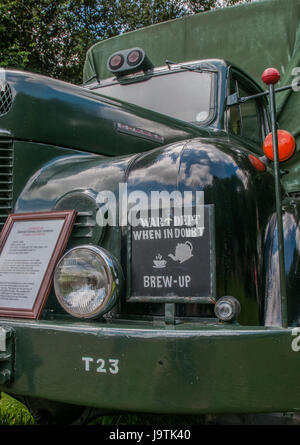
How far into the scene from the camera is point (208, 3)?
1412 centimetres

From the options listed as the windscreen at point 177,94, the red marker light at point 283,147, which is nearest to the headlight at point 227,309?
the red marker light at point 283,147

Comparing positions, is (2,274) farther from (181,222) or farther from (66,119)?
(66,119)

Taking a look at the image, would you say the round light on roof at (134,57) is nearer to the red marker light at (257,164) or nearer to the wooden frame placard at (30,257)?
the red marker light at (257,164)

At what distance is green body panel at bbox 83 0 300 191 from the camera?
497cm

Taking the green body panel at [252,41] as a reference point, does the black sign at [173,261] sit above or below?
below

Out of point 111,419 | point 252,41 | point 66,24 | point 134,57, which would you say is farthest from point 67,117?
point 66,24

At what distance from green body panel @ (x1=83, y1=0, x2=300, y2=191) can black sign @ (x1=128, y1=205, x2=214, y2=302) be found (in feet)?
11.1

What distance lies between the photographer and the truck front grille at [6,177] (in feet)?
7.07

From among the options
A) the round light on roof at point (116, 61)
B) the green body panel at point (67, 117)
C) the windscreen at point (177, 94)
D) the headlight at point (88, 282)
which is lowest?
the headlight at point (88, 282)

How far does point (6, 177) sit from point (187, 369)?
1.32 meters

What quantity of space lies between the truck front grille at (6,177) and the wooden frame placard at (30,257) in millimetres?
213

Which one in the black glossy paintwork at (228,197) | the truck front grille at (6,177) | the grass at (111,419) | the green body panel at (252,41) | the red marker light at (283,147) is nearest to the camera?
the black glossy paintwork at (228,197)

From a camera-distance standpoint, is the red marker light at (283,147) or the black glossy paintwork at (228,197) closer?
the black glossy paintwork at (228,197)

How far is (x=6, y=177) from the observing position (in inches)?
86.0
